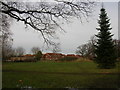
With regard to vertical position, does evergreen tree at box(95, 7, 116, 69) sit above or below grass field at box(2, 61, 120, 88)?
above

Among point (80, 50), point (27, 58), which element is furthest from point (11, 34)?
point (80, 50)

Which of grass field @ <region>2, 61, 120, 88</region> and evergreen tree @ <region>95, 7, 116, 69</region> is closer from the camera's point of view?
grass field @ <region>2, 61, 120, 88</region>

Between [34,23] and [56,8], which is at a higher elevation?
[56,8]

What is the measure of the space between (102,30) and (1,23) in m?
20.3

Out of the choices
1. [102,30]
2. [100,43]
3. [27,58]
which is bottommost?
[27,58]

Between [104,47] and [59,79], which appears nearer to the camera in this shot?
[59,79]

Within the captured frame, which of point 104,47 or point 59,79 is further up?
point 104,47

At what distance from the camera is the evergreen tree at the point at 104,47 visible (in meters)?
26.2

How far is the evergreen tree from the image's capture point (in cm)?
2620

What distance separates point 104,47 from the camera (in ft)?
87.0

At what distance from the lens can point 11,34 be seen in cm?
1112

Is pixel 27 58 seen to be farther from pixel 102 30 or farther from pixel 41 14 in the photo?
pixel 41 14

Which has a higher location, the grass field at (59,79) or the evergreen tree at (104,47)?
the evergreen tree at (104,47)

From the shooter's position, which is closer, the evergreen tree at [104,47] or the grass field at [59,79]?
the grass field at [59,79]
